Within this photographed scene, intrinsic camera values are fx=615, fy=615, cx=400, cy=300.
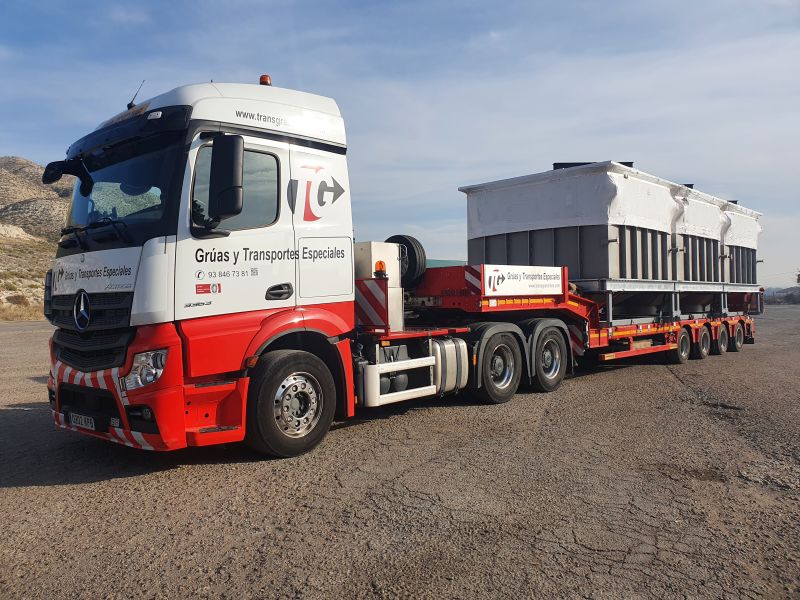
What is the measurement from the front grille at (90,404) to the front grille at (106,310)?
21.2 inches

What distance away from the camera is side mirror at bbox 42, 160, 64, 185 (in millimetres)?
6047

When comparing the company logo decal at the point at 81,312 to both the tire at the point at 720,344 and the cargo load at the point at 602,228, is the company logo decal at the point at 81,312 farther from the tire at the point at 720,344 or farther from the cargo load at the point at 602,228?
the tire at the point at 720,344

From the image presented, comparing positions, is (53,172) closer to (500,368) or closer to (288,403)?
(288,403)

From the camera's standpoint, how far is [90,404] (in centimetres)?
535

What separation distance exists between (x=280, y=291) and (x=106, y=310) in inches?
57.8

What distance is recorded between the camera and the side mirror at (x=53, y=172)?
19.8 ft

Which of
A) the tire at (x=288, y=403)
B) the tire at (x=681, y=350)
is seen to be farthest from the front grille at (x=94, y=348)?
the tire at (x=681, y=350)

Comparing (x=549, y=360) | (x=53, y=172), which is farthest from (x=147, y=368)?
(x=549, y=360)

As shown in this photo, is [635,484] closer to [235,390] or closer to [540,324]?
[235,390]

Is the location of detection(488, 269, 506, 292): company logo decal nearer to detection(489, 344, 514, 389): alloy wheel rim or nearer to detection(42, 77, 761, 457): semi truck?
detection(42, 77, 761, 457): semi truck

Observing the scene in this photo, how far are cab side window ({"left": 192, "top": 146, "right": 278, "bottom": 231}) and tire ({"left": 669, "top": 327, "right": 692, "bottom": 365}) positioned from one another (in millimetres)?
10429

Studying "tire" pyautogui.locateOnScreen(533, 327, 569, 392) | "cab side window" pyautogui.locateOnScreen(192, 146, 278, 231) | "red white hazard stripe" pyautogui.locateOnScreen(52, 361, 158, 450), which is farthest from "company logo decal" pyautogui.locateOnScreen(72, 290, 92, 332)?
"tire" pyautogui.locateOnScreen(533, 327, 569, 392)

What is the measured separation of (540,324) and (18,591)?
7.30m

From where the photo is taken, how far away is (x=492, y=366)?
27.7 feet
